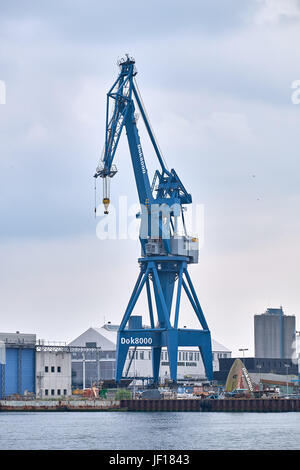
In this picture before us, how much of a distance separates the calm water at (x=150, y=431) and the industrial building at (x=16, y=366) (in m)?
11.5

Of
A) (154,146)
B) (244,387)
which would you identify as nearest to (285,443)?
(244,387)

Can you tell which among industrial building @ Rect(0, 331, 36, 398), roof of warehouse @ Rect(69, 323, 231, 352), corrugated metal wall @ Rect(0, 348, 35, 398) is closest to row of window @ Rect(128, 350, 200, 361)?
roof of warehouse @ Rect(69, 323, 231, 352)

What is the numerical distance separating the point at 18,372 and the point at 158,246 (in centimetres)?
2166

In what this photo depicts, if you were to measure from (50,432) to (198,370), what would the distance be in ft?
341

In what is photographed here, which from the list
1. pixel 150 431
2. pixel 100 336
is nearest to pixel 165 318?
pixel 150 431

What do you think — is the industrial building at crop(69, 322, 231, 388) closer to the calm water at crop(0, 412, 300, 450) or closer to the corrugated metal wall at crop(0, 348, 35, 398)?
the corrugated metal wall at crop(0, 348, 35, 398)

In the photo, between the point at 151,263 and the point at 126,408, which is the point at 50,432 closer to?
the point at 126,408

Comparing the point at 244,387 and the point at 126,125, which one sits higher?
the point at 126,125

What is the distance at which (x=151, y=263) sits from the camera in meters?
132

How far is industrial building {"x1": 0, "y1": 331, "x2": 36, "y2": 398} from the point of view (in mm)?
125750

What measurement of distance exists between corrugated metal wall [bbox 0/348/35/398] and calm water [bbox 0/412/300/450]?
11.5m

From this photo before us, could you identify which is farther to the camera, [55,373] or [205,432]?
[55,373]

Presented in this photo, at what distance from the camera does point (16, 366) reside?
127 metres
